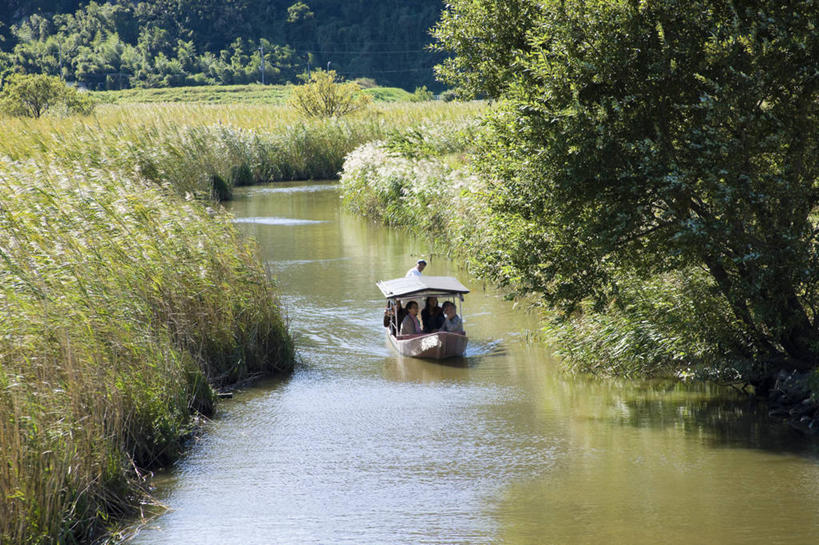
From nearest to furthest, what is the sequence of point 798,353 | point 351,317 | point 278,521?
point 278,521, point 798,353, point 351,317

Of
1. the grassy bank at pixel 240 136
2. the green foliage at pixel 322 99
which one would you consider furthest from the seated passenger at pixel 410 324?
the green foliage at pixel 322 99

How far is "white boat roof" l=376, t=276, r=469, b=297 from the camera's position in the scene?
1630 centimetres

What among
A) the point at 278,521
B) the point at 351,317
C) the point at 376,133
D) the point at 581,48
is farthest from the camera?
the point at 376,133

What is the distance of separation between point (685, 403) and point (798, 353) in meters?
1.61

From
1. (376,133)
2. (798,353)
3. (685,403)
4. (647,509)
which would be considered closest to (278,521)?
(647,509)

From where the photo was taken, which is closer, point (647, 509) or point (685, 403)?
point (647, 509)

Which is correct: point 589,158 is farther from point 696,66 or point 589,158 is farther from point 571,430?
point 571,430

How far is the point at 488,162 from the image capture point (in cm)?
1305

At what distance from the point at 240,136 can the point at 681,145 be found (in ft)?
102

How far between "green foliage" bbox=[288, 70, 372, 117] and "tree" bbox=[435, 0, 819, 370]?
37118mm

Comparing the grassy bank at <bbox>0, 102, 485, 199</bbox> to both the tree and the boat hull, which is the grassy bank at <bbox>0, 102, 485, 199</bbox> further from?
the tree

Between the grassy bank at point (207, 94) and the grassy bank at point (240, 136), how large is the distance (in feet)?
140

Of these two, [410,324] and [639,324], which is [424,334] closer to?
[410,324]

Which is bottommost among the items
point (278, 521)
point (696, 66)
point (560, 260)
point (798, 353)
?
point (278, 521)
